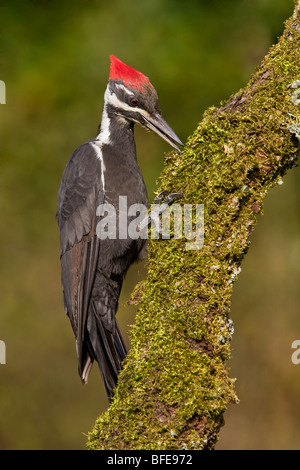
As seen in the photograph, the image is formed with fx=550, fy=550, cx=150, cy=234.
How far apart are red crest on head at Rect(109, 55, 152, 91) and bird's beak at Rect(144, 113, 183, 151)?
0.61 feet

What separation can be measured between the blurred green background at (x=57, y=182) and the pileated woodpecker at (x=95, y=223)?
1935 mm

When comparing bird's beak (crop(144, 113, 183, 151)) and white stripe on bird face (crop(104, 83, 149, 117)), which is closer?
bird's beak (crop(144, 113, 183, 151))

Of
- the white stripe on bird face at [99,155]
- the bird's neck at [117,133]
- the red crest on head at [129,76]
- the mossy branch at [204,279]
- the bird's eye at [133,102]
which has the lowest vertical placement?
the mossy branch at [204,279]

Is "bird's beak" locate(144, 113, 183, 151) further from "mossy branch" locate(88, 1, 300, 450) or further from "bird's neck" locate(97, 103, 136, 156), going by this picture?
"mossy branch" locate(88, 1, 300, 450)

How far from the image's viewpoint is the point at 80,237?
2.87 meters

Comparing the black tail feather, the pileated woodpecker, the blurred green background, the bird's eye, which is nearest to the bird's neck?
the pileated woodpecker

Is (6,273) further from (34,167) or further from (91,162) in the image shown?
(91,162)

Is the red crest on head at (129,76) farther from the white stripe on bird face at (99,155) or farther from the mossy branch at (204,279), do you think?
the mossy branch at (204,279)

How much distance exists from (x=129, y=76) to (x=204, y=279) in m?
1.54

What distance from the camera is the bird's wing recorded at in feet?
9.13

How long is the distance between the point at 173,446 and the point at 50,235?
12.8ft

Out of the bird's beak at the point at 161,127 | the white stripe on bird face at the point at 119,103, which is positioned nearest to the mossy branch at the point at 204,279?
the bird's beak at the point at 161,127

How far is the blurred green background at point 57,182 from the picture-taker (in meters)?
4.73

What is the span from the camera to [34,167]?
542 centimetres
